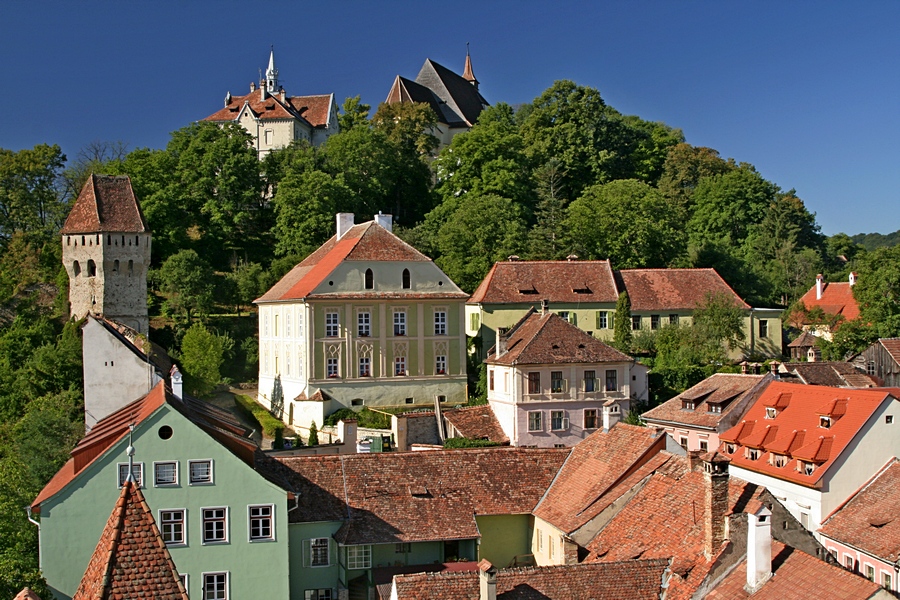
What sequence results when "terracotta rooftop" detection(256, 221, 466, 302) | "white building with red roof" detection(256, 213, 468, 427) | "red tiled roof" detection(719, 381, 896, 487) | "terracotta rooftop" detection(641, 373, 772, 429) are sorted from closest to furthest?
"red tiled roof" detection(719, 381, 896, 487), "terracotta rooftop" detection(641, 373, 772, 429), "white building with red roof" detection(256, 213, 468, 427), "terracotta rooftop" detection(256, 221, 466, 302)

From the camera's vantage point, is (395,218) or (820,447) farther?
(395,218)

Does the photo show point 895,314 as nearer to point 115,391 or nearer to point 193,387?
point 193,387

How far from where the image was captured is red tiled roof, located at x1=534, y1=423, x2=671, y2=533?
26188 millimetres

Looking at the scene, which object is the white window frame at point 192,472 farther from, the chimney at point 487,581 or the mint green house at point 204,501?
the chimney at point 487,581

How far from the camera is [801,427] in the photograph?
3872 centimetres

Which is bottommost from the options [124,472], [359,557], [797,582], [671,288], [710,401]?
[359,557]

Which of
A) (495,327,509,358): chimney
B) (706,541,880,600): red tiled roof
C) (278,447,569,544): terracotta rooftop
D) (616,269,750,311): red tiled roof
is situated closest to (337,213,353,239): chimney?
(495,327,509,358): chimney

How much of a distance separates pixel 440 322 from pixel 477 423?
747 cm

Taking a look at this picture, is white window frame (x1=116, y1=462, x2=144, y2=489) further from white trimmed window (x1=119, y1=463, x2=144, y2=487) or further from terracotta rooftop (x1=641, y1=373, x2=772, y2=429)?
terracotta rooftop (x1=641, y1=373, x2=772, y2=429)

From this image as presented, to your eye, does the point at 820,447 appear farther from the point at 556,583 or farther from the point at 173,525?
the point at 173,525

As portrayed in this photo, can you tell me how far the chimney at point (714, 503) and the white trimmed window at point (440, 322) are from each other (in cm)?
2917

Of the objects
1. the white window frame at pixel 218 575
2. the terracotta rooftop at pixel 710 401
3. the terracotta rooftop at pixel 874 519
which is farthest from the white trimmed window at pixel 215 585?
the terracotta rooftop at pixel 710 401

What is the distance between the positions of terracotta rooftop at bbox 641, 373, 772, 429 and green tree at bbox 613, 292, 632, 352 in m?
7.24

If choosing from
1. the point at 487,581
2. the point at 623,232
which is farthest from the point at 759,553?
the point at 623,232
